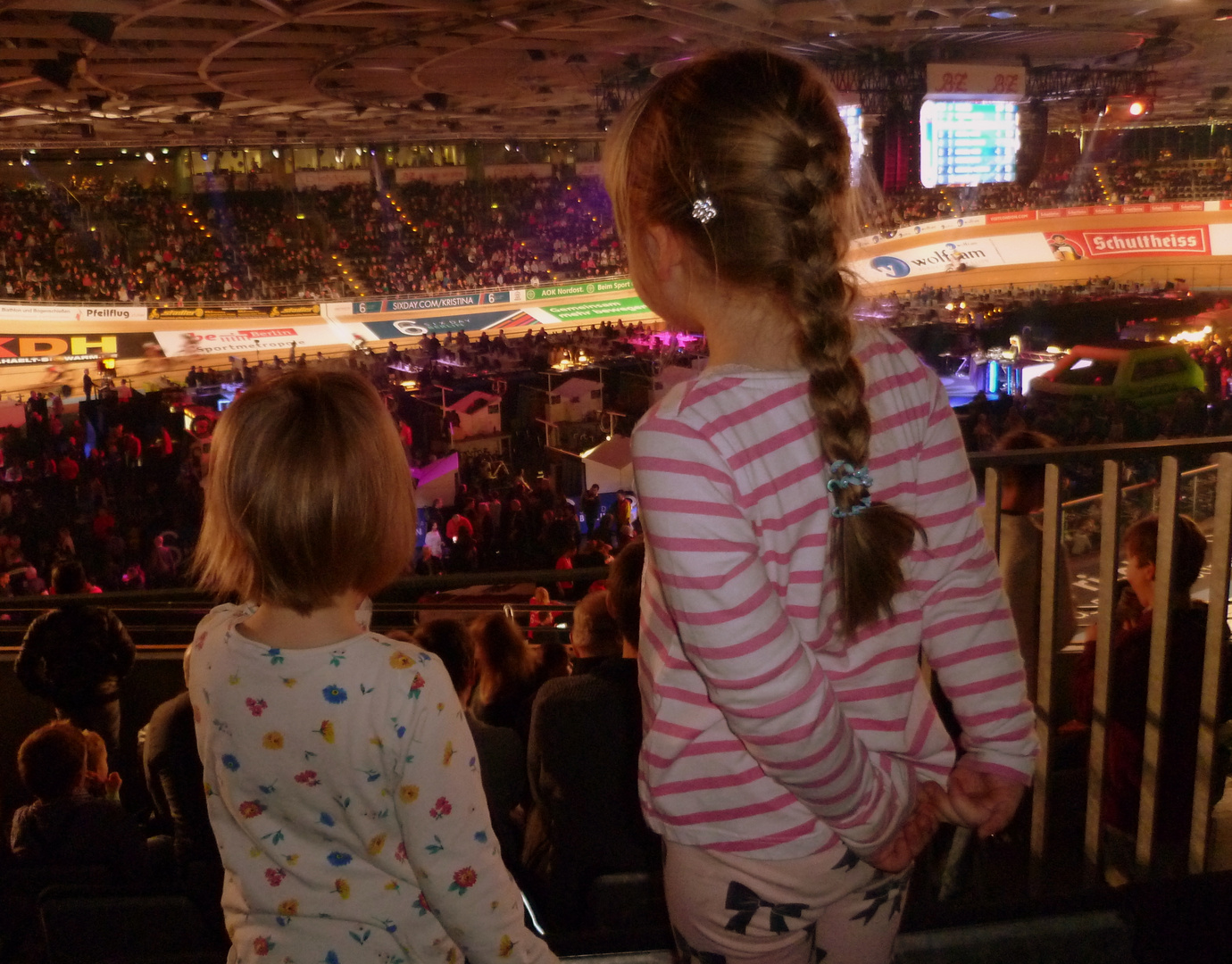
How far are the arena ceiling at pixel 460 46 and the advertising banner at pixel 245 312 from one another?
4.30m

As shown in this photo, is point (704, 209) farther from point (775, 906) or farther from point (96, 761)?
point (96, 761)

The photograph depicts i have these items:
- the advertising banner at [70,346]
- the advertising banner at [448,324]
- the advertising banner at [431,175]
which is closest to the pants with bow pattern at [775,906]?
the advertising banner at [70,346]

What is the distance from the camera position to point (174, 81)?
14336mm

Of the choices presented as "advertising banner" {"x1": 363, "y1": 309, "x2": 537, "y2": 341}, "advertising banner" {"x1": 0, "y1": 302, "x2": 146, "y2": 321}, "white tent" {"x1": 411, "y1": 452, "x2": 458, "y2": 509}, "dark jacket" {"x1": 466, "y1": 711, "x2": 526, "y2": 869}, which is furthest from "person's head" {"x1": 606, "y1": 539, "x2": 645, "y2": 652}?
"advertising banner" {"x1": 0, "y1": 302, "x2": 146, "y2": 321}

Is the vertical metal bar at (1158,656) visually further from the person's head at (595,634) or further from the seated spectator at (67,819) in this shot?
the seated spectator at (67,819)

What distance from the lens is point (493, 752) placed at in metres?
1.93

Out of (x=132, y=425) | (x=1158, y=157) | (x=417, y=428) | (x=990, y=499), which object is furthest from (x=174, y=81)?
(x=1158, y=157)

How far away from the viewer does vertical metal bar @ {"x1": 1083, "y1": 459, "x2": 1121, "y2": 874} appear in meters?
1.93

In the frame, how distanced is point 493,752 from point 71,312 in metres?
23.3

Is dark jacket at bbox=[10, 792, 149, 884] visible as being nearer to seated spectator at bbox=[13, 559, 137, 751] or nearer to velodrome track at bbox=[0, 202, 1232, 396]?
seated spectator at bbox=[13, 559, 137, 751]

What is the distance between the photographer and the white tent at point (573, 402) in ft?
49.6

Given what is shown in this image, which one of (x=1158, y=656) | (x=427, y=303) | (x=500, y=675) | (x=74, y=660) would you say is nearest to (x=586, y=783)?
(x=500, y=675)

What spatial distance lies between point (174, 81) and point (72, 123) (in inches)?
212

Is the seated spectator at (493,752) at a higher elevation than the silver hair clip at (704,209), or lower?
lower
